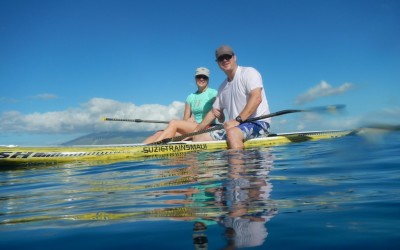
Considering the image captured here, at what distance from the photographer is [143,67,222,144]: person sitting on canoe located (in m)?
8.58

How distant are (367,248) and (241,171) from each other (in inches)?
94.8

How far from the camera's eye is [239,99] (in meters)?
7.48

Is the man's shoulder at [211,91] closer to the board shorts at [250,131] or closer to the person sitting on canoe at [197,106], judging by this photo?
the person sitting on canoe at [197,106]

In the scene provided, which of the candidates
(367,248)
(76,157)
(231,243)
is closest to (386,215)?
(367,248)

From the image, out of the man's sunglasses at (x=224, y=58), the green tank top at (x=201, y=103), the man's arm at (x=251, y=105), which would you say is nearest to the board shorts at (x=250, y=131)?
the man's arm at (x=251, y=105)

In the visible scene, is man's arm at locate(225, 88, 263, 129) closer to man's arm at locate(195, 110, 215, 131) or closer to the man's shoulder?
man's arm at locate(195, 110, 215, 131)

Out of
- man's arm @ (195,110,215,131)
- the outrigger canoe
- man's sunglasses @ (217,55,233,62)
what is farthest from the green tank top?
man's sunglasses @ (217,55,233,62)

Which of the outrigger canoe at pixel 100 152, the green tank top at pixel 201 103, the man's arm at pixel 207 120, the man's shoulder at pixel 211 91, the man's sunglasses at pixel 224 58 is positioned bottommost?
the outrigger canoe at pixel 100 152

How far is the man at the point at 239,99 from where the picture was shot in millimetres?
7137

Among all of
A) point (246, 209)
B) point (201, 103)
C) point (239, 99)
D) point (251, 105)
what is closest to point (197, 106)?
point (201, 103)

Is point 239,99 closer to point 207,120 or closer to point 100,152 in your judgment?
point 207,120

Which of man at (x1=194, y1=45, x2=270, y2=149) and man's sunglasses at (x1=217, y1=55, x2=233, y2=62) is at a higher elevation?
man's sunglasses at (x1=217, y1=55, x2=233, y2=62)

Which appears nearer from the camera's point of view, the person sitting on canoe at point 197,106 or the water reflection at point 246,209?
the water reflection at point 246,209

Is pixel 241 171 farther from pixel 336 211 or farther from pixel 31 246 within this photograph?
pixel 31 246
